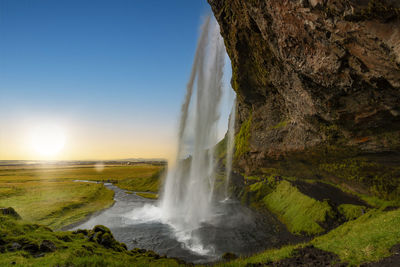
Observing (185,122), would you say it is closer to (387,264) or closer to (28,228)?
(28,228)

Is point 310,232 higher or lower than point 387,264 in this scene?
lower

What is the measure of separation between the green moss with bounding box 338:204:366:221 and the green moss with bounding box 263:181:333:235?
1.24 m

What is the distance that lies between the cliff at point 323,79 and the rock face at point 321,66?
5 cm

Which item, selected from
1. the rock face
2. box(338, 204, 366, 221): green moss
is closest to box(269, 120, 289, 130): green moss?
the rock face

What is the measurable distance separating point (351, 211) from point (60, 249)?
2747 cm

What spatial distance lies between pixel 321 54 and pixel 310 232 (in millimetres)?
18839

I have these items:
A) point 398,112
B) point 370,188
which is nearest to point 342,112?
point 398,112

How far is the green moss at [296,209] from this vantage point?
75.1 ft

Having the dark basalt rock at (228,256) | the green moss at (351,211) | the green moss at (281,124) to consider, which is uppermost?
the green moss at (281,124)

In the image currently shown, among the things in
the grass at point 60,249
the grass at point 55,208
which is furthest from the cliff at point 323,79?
the grass at point 55,208

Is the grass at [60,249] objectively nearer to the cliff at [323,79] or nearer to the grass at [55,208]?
the grass at [55,208]

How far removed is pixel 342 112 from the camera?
15156 mm

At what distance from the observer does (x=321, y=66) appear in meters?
13.0

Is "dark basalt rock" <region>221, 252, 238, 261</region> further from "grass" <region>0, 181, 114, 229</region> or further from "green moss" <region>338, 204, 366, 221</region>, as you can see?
"grass" <region>0, 181, 114, 229</region>
